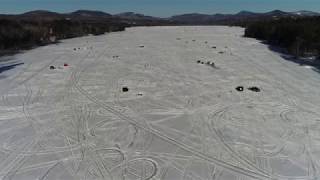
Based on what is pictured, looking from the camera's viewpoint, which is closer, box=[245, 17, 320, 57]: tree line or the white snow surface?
the white snow surface

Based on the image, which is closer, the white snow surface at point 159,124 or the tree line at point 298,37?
the white snow surface at point 159,124

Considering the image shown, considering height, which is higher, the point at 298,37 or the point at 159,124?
the point at 298,37

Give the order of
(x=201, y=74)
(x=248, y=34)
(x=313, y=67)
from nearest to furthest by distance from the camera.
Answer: (x=201, y=74) < (x=313, y=67) < (x=248, y=34)

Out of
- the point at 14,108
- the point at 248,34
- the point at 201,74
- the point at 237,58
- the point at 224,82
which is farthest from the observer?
the point at 248,34

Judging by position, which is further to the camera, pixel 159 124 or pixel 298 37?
pixel 298 37

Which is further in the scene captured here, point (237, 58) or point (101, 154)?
point (237, 58)

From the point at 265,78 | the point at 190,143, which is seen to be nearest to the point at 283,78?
the point at 265,78

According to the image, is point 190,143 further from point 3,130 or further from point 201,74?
point 201,74
